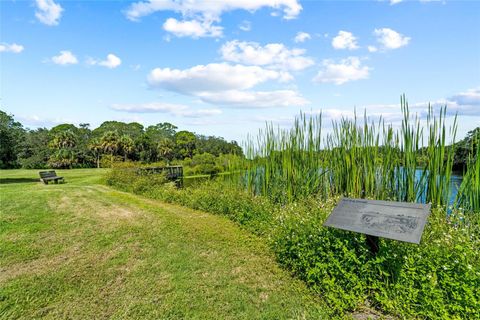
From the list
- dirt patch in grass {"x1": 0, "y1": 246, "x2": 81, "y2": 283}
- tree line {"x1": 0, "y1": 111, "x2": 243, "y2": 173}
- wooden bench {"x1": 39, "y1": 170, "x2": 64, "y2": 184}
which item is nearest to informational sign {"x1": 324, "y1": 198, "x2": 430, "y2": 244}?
dirt patch in grass {"x1": 0, "y1": 246, "x2": 81, "y2": 283}

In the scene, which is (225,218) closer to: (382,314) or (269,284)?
(269,284)

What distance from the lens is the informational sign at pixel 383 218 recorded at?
2.33 meters

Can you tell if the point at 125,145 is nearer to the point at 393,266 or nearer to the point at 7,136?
the point at 7,136

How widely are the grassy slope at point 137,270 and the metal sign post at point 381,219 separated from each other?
33.6 inches

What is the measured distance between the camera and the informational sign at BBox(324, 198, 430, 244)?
2.33 metres

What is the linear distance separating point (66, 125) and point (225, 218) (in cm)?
5429

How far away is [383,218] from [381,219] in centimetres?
2

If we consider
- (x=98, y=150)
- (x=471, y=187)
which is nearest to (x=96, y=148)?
(x=98, y=150)

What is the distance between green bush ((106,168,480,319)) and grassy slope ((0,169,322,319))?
0.25m

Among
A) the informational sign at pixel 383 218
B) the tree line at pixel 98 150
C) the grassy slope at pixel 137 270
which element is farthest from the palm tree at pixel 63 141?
the informational sign at pixel 383 218

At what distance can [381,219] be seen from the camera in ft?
8.43

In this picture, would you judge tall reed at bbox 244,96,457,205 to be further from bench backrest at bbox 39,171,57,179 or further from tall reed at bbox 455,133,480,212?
bench backrest at bbox 39,171,57,179

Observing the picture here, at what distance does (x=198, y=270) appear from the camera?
3.24m

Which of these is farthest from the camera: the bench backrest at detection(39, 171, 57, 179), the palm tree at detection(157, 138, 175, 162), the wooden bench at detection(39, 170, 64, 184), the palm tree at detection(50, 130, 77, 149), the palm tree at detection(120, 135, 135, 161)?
the palm tree at detection(157, 138, 175, 162)
